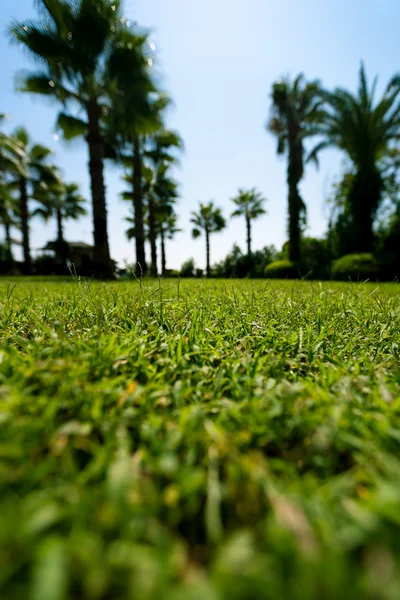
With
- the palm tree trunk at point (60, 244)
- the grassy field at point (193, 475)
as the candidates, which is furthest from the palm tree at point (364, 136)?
the palm tree trunk at point (60, 244)

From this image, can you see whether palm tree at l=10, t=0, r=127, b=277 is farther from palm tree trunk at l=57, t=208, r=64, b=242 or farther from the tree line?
palm tree trunk at l=57, t=208, r=64, b=242

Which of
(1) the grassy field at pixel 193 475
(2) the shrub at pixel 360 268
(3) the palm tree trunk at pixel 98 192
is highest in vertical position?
(3) the palm tree trunk at pixel 98 192

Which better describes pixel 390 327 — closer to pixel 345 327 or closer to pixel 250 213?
pixel 345 327

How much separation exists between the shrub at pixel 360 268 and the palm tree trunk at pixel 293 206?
4.53 metres

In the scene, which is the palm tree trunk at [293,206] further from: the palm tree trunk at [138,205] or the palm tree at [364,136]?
the palm tree trunk at [138,205]

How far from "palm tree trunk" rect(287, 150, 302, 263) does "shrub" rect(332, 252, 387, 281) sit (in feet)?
14.9

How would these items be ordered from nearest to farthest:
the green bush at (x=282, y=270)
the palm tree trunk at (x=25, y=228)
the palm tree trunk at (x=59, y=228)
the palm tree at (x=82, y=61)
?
the palm tree at (x=82, y=61) → the green bush at (x=282, y=270) → the palm tree trunk at (x=25, y=228) → the palm tree trunk at (x=59, y=228)

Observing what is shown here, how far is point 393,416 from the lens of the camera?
1136 mm

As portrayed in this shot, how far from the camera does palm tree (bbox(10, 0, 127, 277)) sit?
10.4 metres

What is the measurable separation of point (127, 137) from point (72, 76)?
144 inches

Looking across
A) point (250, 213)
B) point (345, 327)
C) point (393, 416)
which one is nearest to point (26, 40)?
point (345, 327)

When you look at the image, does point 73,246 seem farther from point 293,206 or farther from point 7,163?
point 293,206

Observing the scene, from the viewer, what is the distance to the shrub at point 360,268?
12.1 metres

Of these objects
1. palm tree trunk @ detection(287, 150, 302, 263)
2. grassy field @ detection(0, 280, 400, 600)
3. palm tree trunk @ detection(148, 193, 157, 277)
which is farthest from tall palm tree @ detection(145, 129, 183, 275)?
grassy field @ detection(0, 280, 400, 600)
